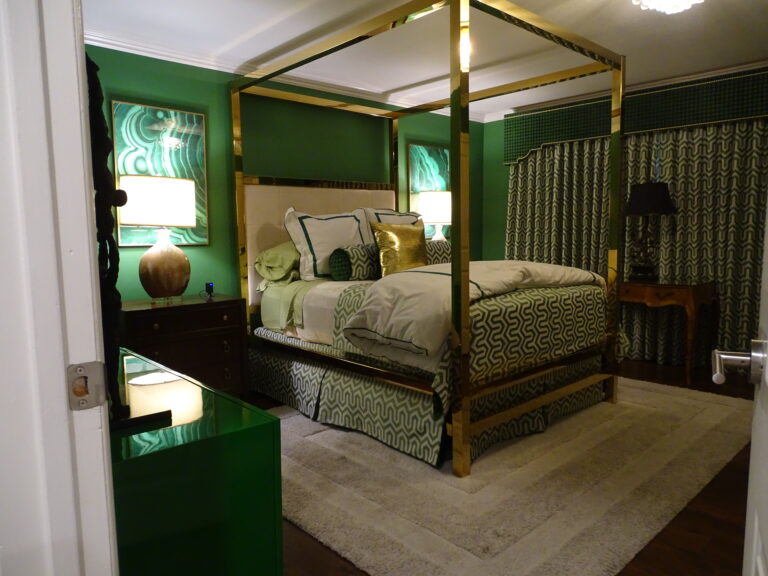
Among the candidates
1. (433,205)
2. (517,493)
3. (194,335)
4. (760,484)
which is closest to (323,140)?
(433,205)

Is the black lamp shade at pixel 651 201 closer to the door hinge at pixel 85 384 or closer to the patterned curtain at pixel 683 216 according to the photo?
the patterned curtain at pixel 683 216

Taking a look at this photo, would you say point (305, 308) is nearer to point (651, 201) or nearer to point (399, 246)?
point (399, 246)

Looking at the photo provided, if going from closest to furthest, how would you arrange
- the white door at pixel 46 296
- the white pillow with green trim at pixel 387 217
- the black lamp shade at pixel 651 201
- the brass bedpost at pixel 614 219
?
1. the white door at pixel 46 296
2. the brass bedpost at pixel 614 219
3. the white pillow with green trim at pixel 387 217
4. the black lamp shade at pixel 651 201

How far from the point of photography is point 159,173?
332 cm

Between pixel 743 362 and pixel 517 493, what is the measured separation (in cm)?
167

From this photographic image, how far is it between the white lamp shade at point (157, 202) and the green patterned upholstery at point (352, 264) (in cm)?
93

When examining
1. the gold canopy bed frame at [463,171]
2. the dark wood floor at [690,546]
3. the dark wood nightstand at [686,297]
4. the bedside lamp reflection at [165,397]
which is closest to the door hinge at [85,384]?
the bedside lamp reflection at [165,397]

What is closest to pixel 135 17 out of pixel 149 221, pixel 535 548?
pixel 149 221

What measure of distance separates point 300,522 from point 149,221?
196 centimetres

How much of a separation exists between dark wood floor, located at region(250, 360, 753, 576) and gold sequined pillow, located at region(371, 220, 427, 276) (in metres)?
1.86

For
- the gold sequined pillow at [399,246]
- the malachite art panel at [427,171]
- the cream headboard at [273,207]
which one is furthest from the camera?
the malachite art panel at [427,171]

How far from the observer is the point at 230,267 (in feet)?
12.1

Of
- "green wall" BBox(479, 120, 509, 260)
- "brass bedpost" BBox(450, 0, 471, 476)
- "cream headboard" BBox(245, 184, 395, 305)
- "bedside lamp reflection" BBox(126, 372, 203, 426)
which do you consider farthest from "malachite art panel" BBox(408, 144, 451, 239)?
"bedside lamp reflection" BBox(126, 372, 203, 426)

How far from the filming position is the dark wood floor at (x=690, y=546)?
5.65ft
